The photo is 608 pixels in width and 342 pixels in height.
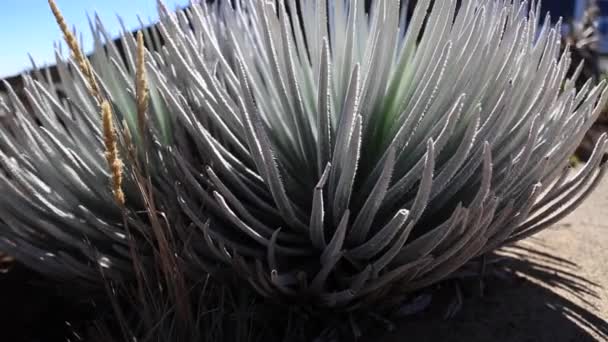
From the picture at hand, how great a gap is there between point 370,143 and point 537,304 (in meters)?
0.76

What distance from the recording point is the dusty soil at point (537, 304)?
6.57 feet

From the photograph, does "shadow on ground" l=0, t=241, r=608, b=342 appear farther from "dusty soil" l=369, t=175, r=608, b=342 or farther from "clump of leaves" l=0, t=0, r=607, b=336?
"clump of leaves" l=0, t=0, r=607, b=336

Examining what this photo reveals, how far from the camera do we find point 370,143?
6.82 ft

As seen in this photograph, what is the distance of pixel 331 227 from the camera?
200cm

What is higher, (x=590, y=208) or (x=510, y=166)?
(x=510, y=166)

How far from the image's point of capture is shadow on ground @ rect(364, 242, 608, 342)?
2.00 m

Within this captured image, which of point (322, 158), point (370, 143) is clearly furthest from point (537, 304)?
point (322, 158)

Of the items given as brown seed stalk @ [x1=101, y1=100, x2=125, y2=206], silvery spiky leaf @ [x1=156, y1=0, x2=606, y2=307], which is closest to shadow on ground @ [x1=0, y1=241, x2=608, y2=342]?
silvery spiky leaf @ [x1=156, y1=0, x2=606, y2=307]

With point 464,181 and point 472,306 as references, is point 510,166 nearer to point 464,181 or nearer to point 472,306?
point 464,181

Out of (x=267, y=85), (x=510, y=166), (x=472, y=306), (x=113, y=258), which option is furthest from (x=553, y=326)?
(x=113, y=258)

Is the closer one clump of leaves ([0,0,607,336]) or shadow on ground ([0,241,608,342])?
clump of leaves ([0,0,607,336])

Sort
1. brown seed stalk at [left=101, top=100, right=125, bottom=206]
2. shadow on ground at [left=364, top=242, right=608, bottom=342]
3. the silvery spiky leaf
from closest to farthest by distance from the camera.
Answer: brown seed stalk at [left=101, top=100, right=125, bottom=206] → the silvery spiky leaf → shadow on ground at [left=364, top=242, right=608, bottom=342]

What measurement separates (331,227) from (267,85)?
50 cm

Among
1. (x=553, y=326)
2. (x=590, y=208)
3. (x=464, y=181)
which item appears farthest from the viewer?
(x=590, y=208)
